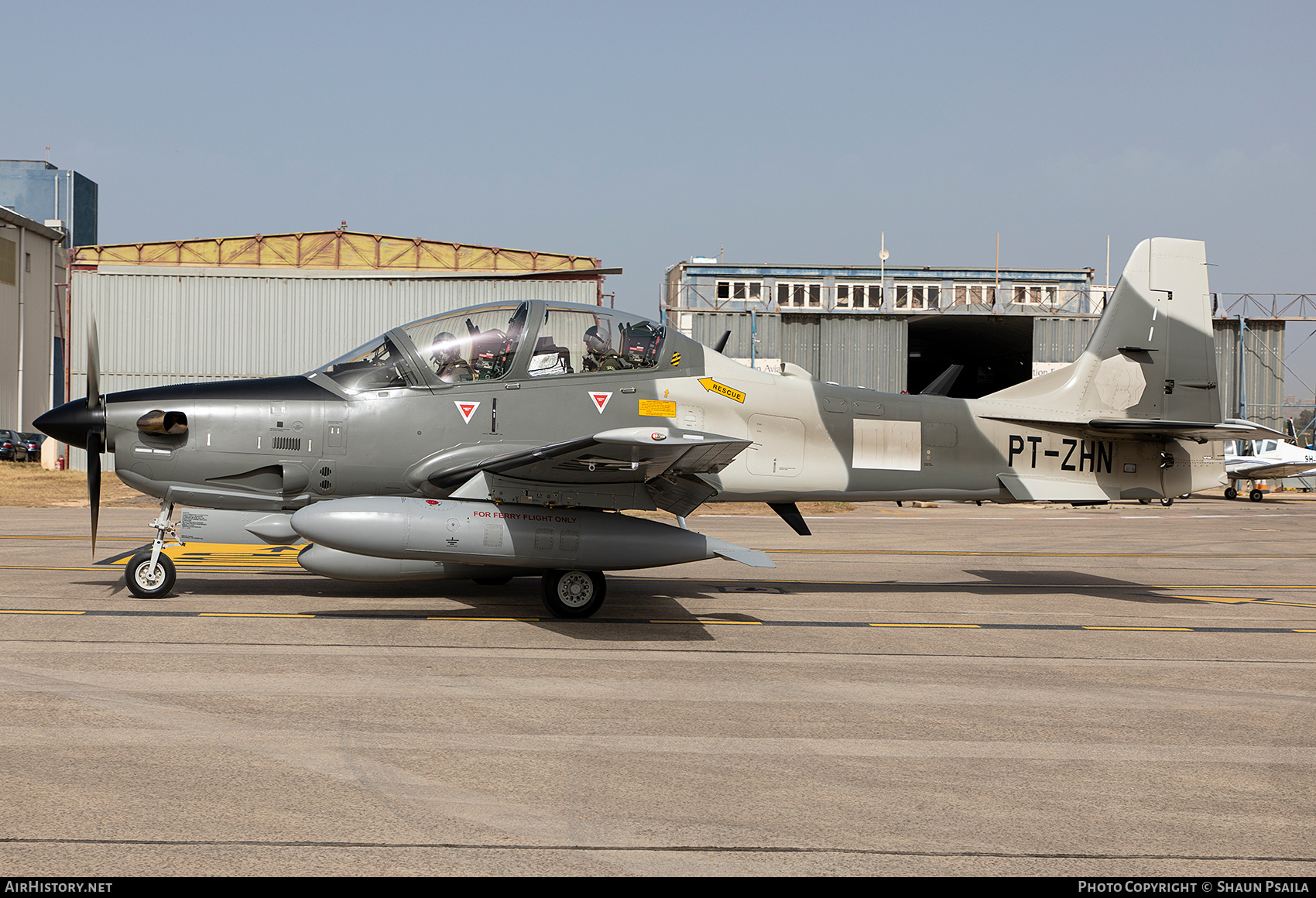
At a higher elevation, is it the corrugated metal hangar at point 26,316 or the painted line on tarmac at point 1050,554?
the corrugated metal hangar at point 26,316

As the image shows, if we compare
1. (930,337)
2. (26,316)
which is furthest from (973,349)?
(26,316)

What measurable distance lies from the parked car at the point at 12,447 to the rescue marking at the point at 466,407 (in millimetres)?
39121

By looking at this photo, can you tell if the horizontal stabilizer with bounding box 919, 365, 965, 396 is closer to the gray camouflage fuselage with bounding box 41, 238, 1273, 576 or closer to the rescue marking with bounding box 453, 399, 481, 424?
the gray camouflage fuselage with bounding box 41, 238, 1273, 576

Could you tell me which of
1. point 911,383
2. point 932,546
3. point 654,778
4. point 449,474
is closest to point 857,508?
point 932,546

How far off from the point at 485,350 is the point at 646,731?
4863 millimetres

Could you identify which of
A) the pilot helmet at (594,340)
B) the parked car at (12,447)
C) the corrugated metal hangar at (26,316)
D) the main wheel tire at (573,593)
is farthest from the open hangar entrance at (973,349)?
the corrugated metal hangar at (26,316)

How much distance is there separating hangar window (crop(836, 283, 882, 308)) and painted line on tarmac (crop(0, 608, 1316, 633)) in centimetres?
4265

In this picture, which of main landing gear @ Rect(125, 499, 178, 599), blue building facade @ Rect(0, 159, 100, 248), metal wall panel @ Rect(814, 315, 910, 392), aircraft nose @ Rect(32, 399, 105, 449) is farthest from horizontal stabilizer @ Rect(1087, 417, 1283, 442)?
blue building facade @ Rect(0, 159, 100, 248)

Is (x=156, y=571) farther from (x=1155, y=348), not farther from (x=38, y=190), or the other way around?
(x=38, y=190)

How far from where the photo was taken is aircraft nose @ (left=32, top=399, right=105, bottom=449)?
8.46 m

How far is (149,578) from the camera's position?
8891 mm

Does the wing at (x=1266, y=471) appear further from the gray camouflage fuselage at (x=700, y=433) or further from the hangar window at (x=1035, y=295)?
the gray camouflage fuselage at (x=700, y=433)

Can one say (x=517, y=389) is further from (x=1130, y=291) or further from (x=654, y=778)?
(x=1130, y=291)

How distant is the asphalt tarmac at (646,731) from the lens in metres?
3.65
